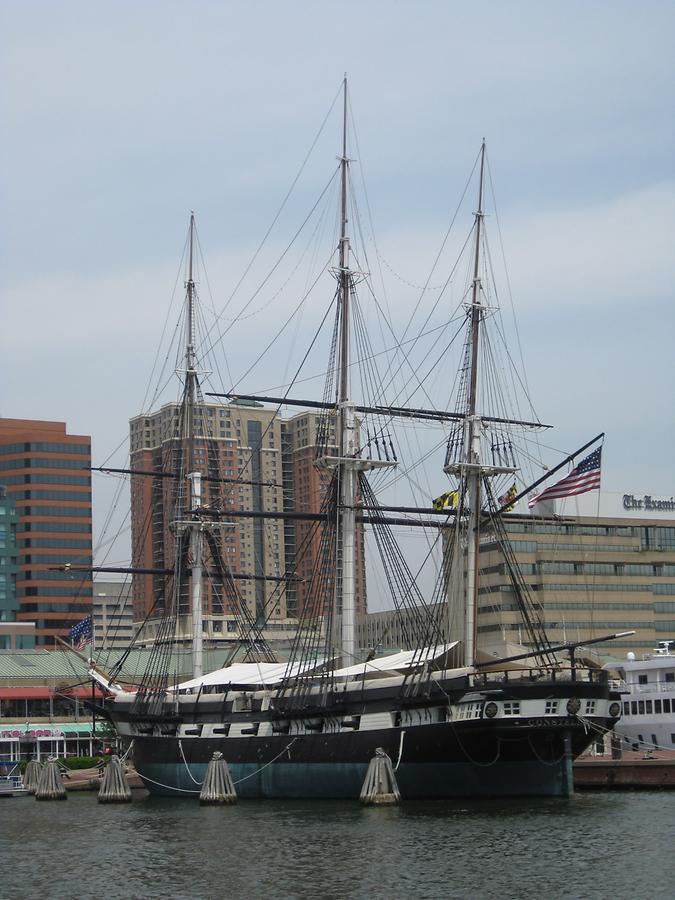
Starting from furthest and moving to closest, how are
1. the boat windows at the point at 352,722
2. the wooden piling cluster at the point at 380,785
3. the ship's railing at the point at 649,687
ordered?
the ship's railing at the point at 649,687 < the boat windows at the point at 352,722 < the wooden piling cluster at the point at 380,785

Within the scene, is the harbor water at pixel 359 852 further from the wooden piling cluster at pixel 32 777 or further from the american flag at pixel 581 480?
the wooden piling cluster at pixel 32 777

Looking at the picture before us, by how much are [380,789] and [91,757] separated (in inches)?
1971

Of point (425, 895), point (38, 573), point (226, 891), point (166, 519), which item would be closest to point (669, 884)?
point (425, 895)

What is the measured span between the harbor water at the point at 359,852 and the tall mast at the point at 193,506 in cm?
2373

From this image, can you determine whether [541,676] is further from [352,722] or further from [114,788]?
[114,788]

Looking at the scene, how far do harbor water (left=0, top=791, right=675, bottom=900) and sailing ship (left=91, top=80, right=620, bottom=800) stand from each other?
2.41 m

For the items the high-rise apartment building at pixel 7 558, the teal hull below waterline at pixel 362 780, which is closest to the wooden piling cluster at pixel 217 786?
the teal hull below waterline at pixel 362 780

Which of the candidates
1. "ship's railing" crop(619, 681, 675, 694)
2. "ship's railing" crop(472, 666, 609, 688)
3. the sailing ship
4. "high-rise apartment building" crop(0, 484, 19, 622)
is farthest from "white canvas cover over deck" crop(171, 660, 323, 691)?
"high-rise apartment building" crop(0, 484, 19, 622)

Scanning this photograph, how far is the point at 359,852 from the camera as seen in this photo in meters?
48.2

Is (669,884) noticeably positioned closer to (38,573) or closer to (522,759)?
(522,759)

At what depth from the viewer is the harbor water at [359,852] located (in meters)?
41.6

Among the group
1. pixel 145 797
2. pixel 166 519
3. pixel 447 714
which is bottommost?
pixel 145 797

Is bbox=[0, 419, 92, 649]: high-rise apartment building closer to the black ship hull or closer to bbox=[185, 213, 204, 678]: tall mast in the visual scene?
bbox=[185, 213, 204, 678]: tall mast

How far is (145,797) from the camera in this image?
8244 centimetres
